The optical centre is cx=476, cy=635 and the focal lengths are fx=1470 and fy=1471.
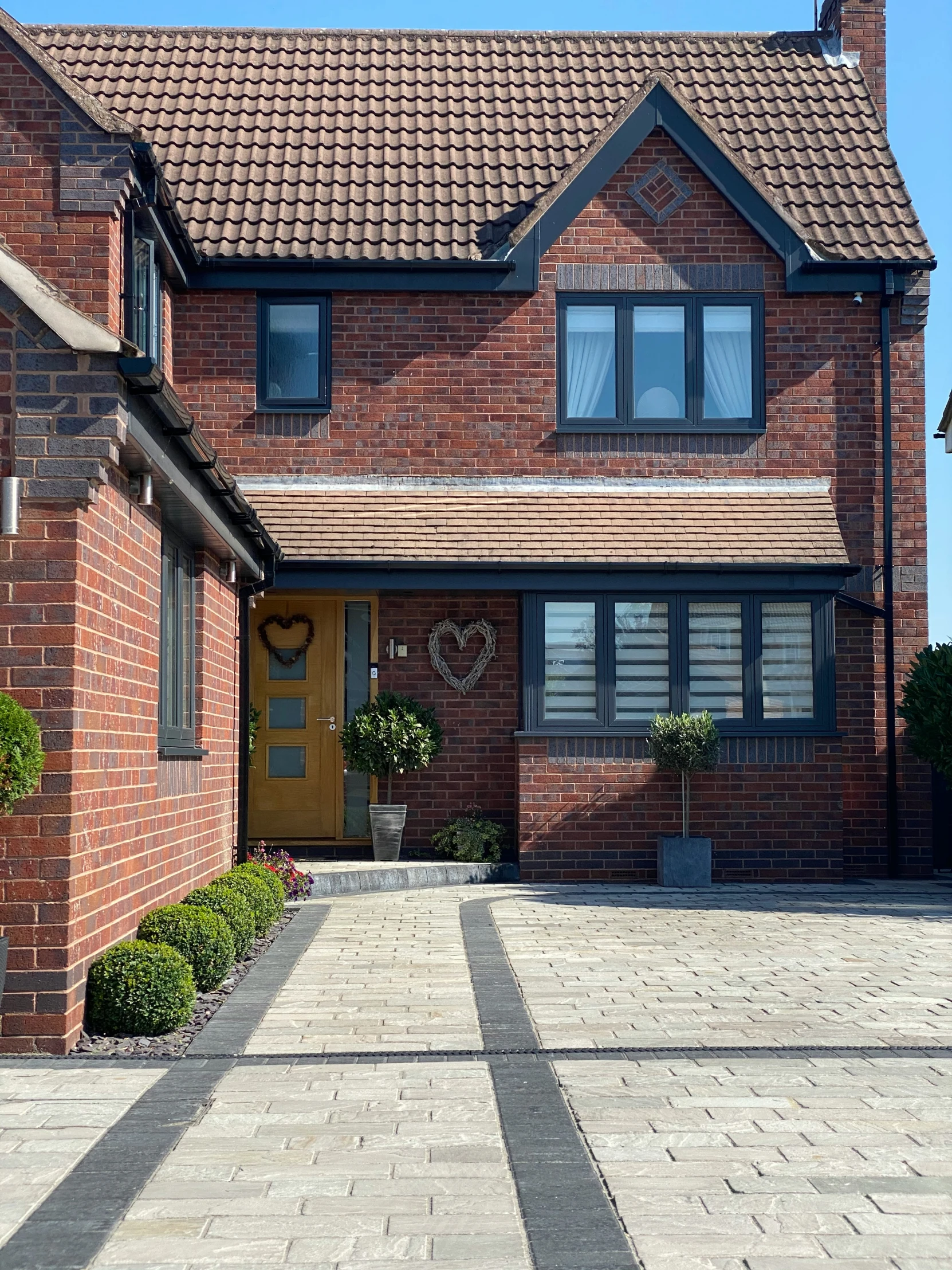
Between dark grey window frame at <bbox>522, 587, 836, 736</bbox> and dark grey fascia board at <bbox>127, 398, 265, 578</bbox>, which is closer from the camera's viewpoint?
dark grey fascia board at <bbox>127, 398, 265, 578</bbox>

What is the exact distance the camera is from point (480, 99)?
18.2m

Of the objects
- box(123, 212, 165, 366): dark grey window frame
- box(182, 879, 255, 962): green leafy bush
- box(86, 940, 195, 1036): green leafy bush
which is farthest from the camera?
box(123, 212, 165, 366): dark grey window frame

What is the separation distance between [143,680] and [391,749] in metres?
6.75

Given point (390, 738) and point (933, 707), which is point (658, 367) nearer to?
point (933, 707)

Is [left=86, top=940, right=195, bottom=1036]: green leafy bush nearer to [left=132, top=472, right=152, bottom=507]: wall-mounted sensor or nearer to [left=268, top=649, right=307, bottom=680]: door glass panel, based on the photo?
[left=132, top=472, right=152, bottom=507]: wall-mounted sensor

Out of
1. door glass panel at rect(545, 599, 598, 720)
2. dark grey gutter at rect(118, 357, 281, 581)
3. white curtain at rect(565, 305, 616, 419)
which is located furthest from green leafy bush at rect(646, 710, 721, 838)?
dark grey gutter at rect(118, 357, 281, 581)

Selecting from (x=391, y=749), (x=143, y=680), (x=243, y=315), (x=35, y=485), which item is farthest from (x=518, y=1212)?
(x=243, y=315)

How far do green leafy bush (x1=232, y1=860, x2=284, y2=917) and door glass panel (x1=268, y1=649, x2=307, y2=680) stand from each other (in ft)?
12.4

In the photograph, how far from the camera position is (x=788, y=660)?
15445 millimetres

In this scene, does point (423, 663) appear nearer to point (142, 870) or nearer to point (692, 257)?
point (692, 257)

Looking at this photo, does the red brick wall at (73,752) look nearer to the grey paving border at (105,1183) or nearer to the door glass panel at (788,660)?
the grey paving border at (105,1183)

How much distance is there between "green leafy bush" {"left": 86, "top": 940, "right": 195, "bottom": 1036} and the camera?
7.09 m

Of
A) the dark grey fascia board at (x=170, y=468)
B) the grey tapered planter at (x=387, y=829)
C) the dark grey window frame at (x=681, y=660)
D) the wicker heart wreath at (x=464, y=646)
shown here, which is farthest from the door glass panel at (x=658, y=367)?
the dark grey fascia board at (x=170, y=468)

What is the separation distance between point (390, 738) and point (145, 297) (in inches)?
196
